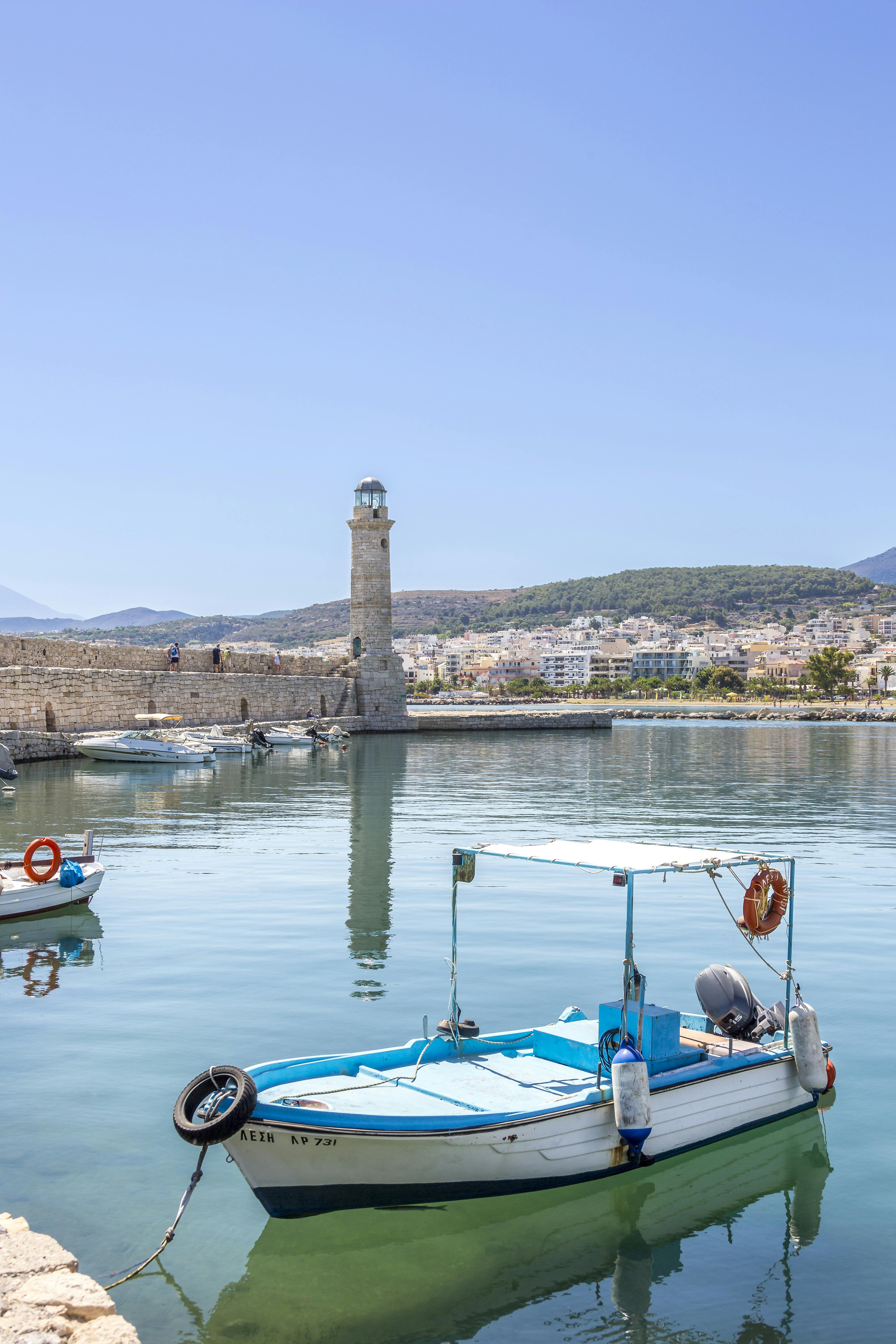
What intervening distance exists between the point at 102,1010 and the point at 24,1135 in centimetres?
227

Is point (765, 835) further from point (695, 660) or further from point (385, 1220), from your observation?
point (695, 660)

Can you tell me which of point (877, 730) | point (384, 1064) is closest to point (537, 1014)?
point (384, 1064)

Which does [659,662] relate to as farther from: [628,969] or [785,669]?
[628,969]

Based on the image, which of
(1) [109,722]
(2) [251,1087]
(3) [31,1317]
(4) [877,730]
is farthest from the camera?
(4) [877,730]

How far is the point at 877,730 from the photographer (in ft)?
197

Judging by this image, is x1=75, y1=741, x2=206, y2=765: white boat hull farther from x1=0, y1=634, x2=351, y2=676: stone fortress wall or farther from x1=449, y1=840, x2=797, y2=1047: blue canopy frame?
x1=449, y1=840, x2=797, y2=1047: blue canopy frame

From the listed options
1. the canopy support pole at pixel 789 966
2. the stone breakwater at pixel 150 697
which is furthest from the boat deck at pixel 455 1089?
the stone breakwater at pixel 150 697

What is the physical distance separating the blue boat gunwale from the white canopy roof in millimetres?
1086

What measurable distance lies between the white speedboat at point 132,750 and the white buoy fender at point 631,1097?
80.1 ft

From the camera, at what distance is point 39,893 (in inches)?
436

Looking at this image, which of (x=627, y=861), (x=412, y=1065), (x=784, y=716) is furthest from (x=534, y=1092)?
(x=784, y=716)

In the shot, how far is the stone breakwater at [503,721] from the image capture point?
49.1 metres

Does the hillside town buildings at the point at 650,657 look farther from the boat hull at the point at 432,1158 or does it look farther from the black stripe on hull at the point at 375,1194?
the black stripe on hull at the point at 375,1194

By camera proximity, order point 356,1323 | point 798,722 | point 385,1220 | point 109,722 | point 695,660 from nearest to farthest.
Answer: point 356,1323, point 385,1220, point 109,722, point 798,722, point 695,660
